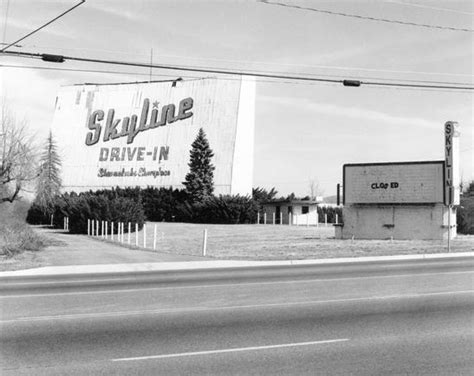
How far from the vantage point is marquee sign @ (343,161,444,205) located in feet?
120

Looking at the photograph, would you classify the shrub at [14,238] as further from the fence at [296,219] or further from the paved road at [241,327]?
the fence at [296,219]

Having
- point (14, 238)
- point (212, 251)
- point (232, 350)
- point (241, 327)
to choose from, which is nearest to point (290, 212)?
point (212, 251)

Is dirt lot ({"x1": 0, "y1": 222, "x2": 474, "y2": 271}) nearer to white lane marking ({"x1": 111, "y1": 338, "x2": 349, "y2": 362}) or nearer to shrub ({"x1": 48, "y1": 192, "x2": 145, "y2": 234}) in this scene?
shrub ({"x1": 48, "y1": 192, "x2": 145, "y2": 234})

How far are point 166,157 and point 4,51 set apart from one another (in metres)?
42.7

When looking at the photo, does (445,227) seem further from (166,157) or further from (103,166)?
(103,166)

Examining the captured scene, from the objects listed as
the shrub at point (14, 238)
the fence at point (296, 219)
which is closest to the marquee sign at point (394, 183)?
the shrub at point (14, 238)

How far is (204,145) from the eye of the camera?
191ft

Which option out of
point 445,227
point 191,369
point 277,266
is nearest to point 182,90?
point 445,227

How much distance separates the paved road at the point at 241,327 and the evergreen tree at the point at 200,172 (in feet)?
137

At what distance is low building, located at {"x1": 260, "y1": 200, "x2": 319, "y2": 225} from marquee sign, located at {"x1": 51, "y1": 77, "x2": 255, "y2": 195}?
12.8 feet

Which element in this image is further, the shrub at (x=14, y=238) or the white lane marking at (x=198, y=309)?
the shrub at (x=14, y=238)

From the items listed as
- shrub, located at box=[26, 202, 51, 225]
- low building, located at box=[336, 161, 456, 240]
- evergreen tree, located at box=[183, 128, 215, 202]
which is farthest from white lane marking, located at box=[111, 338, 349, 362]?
shrub, located at box=[26, 202, 51, 225]

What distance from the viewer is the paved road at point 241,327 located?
7012mm

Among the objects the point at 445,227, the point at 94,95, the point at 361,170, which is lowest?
the point at 445,227
